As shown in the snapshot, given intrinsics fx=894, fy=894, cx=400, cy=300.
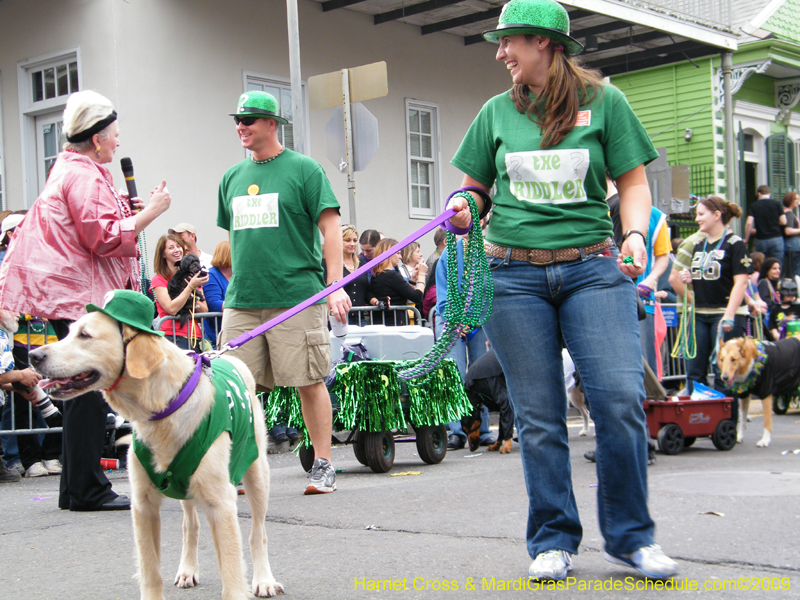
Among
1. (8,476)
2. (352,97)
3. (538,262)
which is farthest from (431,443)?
(538,262)

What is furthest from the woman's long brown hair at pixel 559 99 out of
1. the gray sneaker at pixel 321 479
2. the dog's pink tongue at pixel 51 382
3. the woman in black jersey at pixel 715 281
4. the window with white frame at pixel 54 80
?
the window with white frame at pixel 54 80

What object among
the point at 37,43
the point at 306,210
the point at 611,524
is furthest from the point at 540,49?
the point at 37,43

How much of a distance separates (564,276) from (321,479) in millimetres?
2798

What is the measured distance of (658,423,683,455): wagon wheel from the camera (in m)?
7.27

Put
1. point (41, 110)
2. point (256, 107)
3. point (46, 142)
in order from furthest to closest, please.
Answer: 1. point (46, 142)
2. point (41, 110)
3. point (256, 107)

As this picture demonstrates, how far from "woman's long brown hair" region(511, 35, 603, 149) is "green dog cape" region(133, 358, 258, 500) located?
4.97 feet

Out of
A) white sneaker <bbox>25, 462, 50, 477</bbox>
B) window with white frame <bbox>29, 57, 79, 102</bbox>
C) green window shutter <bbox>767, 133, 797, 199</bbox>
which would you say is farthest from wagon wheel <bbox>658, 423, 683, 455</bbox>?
green window shutter <bbox>767, 133, 797, 199</bbox>

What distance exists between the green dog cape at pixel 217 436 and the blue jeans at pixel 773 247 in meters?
15.8

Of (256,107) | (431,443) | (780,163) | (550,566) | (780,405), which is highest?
(780,163)

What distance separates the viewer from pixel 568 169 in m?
3.41

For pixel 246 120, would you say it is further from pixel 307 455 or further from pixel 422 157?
pixel 422 157

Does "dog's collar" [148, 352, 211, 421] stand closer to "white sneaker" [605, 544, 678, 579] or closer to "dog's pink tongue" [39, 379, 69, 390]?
"dog's pink tongue" [39, 379, 69, 390]

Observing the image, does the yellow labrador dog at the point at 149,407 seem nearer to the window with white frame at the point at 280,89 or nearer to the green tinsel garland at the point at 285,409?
the green tinsel garland at the point at 285,409

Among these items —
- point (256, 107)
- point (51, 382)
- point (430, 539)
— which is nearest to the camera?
point (51, 382)
